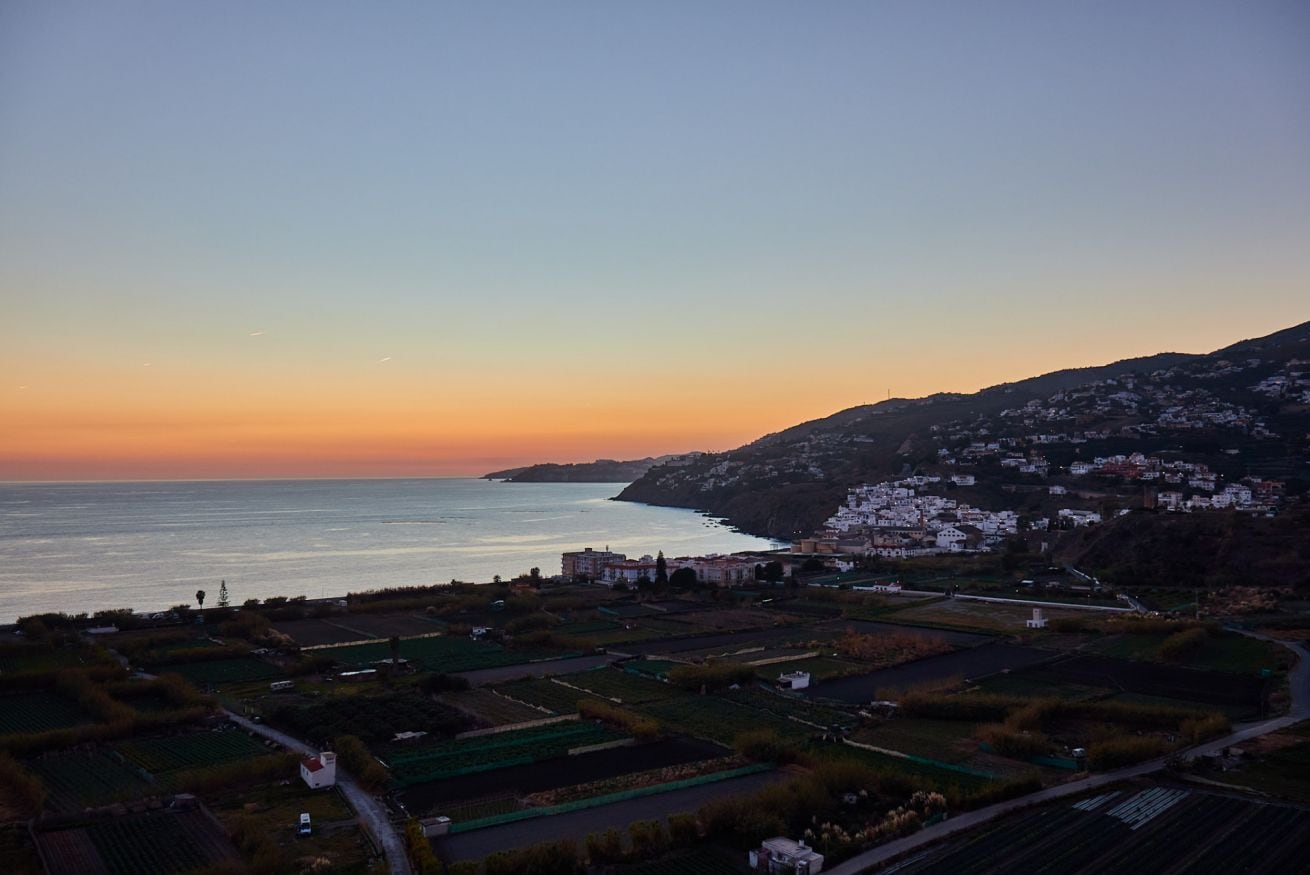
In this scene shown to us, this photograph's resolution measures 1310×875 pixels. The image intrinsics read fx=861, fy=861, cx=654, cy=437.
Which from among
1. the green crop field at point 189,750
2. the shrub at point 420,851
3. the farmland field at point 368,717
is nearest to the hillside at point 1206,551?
the farmland field at point 368,717

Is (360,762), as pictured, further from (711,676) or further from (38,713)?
(38,713)

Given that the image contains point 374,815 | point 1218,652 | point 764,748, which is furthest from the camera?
point 1218,652

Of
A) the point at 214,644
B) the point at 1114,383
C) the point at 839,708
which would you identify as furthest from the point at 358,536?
the point at 1114,383

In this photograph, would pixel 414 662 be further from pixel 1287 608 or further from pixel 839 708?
pixel 1287 608

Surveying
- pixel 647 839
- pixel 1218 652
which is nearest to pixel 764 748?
A: pixel 647 839

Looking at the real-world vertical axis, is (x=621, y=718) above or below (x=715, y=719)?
above
